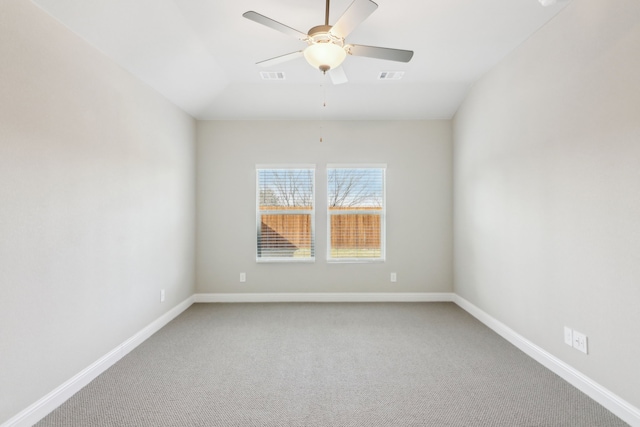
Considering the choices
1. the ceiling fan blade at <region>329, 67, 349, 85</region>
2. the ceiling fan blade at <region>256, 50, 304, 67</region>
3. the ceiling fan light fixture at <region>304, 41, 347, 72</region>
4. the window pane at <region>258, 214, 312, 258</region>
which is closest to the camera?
the ceiling fan light fixture at <region>304, 41, 347, 72</region>

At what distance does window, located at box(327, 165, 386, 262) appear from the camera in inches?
195

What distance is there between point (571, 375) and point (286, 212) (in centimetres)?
359

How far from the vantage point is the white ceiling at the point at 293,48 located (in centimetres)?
261

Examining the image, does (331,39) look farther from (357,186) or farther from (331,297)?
(331,297)

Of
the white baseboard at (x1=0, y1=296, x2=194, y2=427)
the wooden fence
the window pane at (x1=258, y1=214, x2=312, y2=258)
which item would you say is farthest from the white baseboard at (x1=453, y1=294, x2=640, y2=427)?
the white baseboard at (x1=0, y1=296, x2=194, y2=427)

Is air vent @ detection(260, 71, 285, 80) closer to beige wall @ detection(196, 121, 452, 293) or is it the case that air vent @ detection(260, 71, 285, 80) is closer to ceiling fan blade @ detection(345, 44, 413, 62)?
beige wall @ detection(196, 121, 452, 293)

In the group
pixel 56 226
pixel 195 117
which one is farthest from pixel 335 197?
pixel 56 226

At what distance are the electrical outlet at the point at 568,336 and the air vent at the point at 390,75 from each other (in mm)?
2984

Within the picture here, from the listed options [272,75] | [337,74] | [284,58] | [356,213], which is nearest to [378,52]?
[337,74]

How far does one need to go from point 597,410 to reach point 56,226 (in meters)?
3.74

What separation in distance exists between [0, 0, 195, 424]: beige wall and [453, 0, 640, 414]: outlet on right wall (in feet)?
11.9

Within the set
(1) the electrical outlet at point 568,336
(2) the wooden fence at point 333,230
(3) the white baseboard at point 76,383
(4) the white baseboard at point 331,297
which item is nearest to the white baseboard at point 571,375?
(1) the electrical outlet at point 568,336

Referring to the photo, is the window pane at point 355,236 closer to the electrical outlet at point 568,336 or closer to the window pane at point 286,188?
the window pane at point 286,188

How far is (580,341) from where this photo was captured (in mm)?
2465
